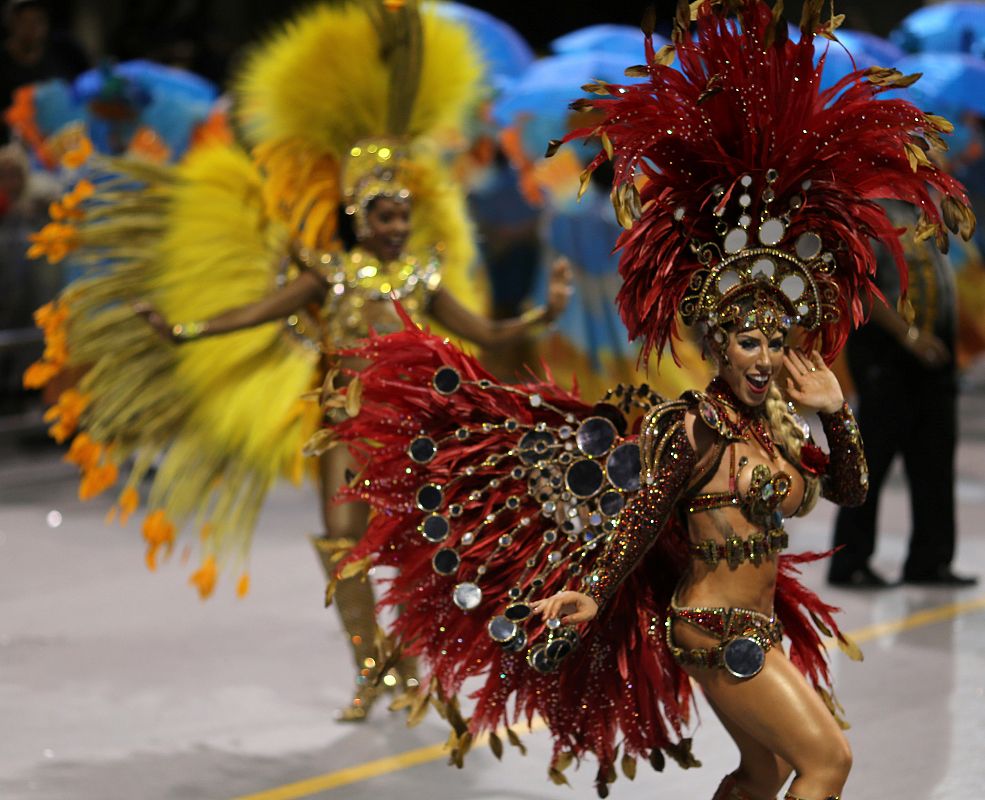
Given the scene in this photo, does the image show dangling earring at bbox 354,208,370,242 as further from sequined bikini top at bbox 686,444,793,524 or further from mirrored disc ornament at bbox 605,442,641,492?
sequined bikini top at bbox 686,444,793,524

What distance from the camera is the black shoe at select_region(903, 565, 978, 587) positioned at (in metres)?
6.14

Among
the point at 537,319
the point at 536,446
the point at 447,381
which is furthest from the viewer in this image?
the point at 537,319

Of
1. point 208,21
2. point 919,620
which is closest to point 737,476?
point 919,620

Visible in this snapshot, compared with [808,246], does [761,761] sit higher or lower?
lower

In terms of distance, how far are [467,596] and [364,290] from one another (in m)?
1.60

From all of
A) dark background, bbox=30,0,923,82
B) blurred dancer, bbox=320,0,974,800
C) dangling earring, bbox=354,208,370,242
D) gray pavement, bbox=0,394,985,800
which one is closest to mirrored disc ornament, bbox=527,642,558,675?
blurred dancer, bbox=320,0,974,800

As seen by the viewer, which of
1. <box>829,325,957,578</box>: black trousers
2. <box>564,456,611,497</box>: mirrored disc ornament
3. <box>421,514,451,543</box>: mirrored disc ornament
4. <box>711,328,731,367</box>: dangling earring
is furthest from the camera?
<box>829,325,957,578</box>: black trousers

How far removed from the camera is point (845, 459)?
125 inches

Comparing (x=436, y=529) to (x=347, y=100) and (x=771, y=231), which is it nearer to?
(x=771, y=231)

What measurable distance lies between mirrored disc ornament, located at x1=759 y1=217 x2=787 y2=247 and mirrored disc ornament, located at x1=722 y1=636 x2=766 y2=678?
755mm

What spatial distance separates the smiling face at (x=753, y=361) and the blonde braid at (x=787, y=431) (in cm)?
5

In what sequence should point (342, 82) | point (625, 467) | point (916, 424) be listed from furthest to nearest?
point (916, 424) → point (342, 82) → point (625, 467)

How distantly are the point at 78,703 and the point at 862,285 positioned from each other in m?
2.93

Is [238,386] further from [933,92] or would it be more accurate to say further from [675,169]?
[933,92]
